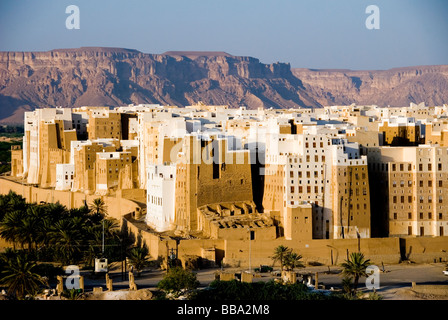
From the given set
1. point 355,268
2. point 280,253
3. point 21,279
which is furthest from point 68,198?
point 355,268

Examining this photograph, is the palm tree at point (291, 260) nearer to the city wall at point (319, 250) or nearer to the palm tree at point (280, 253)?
the palm tree at point (280, 253)

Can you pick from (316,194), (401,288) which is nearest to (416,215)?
(316,194)

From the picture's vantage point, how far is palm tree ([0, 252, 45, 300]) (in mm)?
54625

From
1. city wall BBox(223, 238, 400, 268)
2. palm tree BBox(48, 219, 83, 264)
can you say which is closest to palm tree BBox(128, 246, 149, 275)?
palm tree BBox(48, 219, 83, 264)

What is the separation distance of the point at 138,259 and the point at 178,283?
9.38 meters

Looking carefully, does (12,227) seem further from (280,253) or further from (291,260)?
(291,260)

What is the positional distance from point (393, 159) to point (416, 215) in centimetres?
423

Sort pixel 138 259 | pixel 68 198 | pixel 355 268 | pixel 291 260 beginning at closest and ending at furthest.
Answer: pixel 355 268
pixel 291 260
pixel 138 259
pixel 68 198

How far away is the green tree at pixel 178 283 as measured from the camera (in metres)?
54.3

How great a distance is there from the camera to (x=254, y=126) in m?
82.4

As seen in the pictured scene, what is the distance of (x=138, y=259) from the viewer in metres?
63.9

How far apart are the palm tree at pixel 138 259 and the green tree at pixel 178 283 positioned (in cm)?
774
